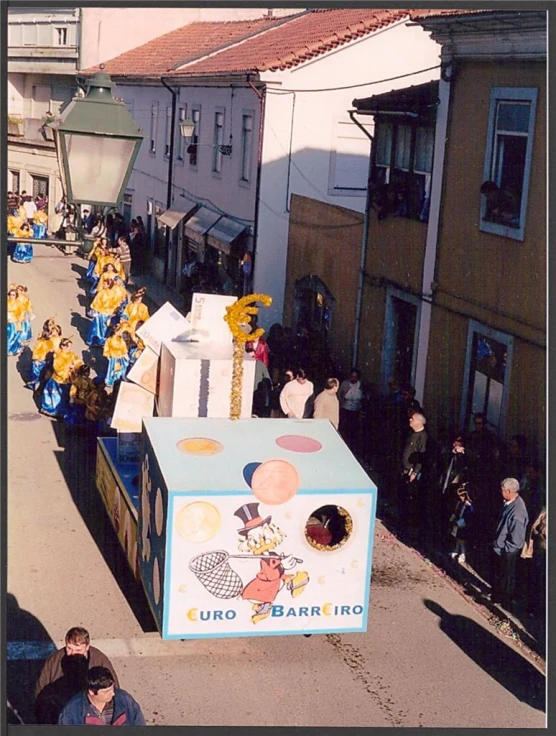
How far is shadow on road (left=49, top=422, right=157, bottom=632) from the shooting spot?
9227 millimetres

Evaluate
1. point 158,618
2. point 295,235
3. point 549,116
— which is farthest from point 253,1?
point 295,235

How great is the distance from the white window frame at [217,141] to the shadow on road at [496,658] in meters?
14.1

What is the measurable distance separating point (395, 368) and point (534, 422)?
4132 mm

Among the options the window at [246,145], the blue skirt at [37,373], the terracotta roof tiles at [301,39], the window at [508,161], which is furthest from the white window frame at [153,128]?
the window at [508,161]

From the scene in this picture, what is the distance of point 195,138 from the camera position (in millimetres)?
23469

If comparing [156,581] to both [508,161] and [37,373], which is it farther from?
[37,373]

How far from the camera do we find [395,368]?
1449cm

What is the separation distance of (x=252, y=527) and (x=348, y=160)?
1346 centimetres

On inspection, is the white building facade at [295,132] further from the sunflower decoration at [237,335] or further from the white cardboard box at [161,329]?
the sunflower decoration at [237,335]

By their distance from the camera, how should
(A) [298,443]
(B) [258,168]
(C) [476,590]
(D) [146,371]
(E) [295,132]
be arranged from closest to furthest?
(A) [298,443], (C) [476,590], (D) [146,371], (E) [295,132], (B) [258,168]

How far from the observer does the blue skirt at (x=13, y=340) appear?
57.7ft

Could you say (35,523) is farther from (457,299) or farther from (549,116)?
(549,116)

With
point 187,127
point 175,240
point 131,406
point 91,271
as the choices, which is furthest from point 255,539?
point 175,240

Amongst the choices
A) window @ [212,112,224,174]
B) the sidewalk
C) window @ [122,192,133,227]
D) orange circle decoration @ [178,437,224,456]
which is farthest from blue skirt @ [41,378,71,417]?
window @ [122,192,133,227]
